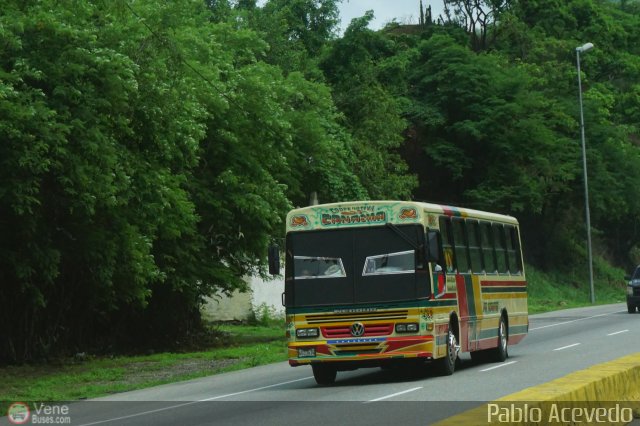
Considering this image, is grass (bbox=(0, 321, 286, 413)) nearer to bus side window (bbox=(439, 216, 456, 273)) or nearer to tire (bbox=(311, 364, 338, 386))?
tire (bbox=(311, 364, 338, 386))

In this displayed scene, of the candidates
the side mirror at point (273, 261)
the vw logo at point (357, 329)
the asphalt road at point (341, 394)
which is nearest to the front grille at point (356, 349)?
the vw logo at point (357, 329)

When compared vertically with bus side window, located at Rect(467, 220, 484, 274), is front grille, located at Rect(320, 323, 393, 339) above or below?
below

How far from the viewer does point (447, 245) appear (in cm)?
2039

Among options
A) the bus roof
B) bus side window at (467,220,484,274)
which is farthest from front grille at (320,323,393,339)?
bus side window at (467,220,484,274)

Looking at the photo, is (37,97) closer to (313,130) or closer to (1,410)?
(1,410)

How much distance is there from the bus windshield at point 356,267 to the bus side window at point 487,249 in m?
4.00

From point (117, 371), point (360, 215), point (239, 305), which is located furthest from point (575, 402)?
point (239, 305)

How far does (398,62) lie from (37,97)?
37520 mm

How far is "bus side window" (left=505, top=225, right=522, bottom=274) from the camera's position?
24889 mm

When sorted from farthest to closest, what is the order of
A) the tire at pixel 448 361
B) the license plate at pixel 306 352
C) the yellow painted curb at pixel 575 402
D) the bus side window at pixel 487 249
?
the bus side window at pixel 487 249 < the tire at pixel 448 361 < the license plate at pixel 306 352 < the yellow painted curb at pixel 575 402

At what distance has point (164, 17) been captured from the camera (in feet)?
90.6

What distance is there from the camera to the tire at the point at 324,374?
64.4 feet

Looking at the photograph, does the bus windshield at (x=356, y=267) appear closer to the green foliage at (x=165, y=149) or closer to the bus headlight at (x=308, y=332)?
the bus headlight at (x=308, y=332)

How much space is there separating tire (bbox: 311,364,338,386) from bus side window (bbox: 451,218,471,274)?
9.69 ft
